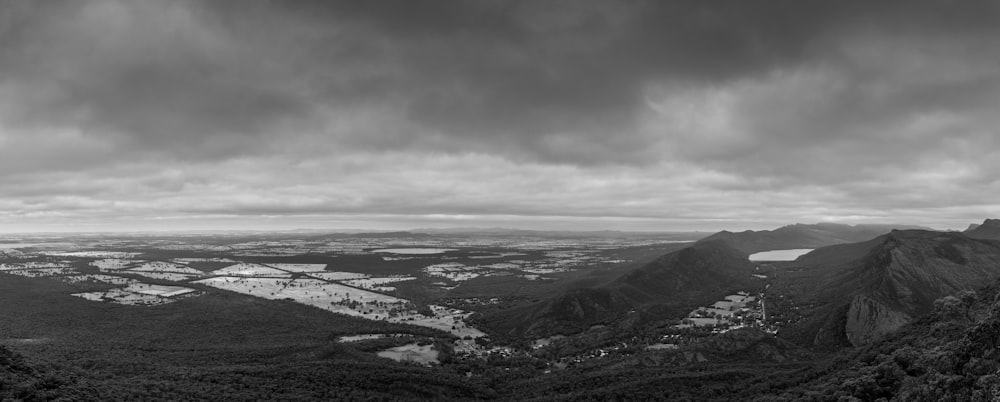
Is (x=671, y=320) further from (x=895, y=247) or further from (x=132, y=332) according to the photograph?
(x=132, y=332)

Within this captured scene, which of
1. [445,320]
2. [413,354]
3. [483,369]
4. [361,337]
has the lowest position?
[445,320]

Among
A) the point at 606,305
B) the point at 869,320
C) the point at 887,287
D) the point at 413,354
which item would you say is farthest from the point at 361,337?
the point at 887,287

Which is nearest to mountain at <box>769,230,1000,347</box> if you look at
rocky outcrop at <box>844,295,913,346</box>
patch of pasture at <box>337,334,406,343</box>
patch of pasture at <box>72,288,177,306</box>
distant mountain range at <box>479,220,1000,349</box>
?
rocky outcrop at <box>844,295,913,346</box>

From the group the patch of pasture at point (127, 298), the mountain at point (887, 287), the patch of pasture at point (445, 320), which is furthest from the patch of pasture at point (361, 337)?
the patch of pasture at point (127, 298)

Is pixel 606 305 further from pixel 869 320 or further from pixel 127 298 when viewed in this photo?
pixel 127 298

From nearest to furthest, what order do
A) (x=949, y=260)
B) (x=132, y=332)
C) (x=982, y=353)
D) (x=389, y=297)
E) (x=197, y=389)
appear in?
(x=982, y=353)
(x=197, y=389)
(x=132, y=332)
(x=949, y=260)
(x=389, y=297)

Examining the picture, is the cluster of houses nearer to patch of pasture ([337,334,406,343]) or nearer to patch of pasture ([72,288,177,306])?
patch of pasture ([337,334,406,343])

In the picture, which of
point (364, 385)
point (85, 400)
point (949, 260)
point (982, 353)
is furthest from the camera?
point (949, 260)

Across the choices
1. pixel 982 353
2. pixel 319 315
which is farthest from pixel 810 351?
pixel 319 315

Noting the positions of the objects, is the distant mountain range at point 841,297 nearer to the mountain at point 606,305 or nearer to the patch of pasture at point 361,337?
the mountain at point 606,305
